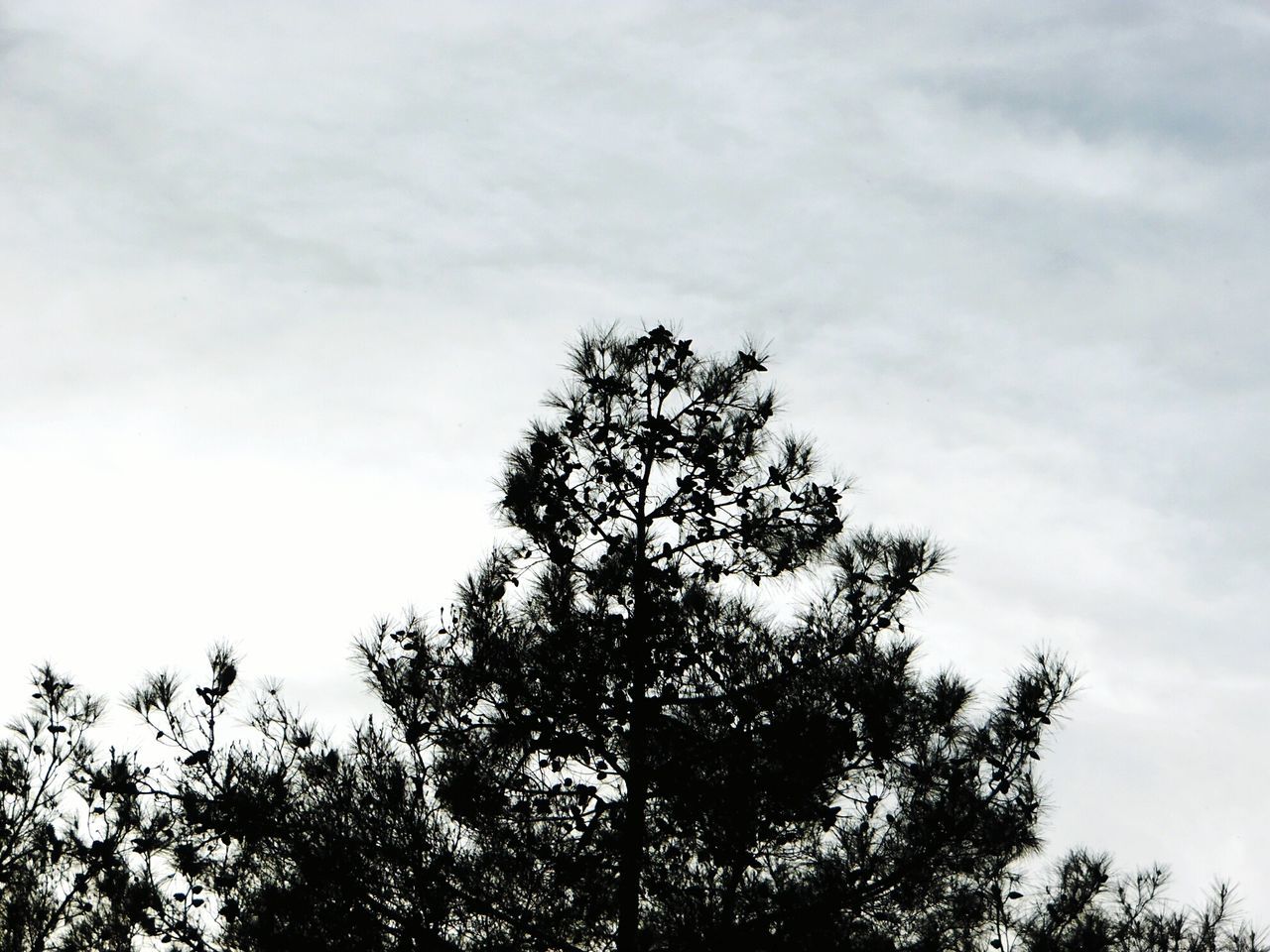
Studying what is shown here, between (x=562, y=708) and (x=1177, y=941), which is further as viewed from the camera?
(x=1177, y=941)

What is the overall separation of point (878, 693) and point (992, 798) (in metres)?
0.93

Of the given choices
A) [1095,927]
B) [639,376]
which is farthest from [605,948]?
[639,376]

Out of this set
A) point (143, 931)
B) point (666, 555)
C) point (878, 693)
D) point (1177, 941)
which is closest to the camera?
point (143, 931)

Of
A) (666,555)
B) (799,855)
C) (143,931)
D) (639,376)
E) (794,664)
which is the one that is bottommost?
(143,931)

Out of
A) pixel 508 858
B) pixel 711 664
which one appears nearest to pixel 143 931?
pixel 508 858

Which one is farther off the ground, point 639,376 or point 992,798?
point 639,376

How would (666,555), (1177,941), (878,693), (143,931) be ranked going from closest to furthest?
(143,931) → (878,693) → (666,555) → (1177,941)

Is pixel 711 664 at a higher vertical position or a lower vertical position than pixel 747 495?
lower

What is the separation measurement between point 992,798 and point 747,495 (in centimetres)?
244

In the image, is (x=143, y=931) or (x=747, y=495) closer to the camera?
(x=143, y=931)

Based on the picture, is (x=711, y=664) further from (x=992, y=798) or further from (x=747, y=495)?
(x=992, y=798)

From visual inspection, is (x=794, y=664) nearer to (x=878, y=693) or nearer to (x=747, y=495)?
(x=878, y=693)

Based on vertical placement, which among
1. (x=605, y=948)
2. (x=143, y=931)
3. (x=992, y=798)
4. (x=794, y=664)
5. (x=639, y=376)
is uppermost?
(x=639, y=376)

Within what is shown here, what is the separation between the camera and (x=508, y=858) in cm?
688
